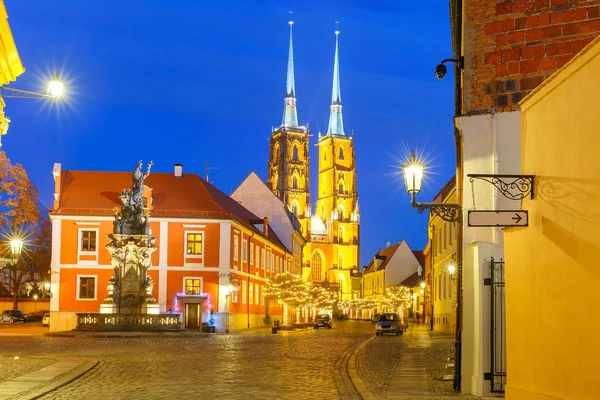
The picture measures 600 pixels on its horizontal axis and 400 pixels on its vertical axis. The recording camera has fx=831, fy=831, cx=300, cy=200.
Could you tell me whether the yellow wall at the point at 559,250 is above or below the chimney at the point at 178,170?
below

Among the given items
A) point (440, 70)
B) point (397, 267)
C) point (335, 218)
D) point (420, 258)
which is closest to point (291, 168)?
point (335, 218)

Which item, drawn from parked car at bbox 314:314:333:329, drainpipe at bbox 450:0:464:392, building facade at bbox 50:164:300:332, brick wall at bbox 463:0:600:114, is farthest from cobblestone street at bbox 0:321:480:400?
parked car at bbox 314:314:333:329

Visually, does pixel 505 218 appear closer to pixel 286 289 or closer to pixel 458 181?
pixel 458 181

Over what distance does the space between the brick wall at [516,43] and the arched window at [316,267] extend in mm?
136381

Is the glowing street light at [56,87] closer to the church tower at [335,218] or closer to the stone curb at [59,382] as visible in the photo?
the stone curb at [59,382]

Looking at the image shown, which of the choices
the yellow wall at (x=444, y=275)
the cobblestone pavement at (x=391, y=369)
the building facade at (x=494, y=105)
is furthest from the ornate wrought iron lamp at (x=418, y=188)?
the yellow wall at (x=444, y=275)

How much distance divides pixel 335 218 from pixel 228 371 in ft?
436

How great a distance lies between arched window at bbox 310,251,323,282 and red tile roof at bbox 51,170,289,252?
300 feet

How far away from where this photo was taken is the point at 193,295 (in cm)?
5209

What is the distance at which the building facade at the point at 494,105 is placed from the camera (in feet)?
46.1

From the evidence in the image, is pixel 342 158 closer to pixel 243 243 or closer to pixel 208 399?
pixel 243 243

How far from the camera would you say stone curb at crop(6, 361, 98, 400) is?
1436 centimetres

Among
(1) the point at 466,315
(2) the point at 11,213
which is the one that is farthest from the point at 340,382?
(2) the point at 11,213

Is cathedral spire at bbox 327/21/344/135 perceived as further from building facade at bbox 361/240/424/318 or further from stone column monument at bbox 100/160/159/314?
stone column monument at bbox 100/160/159/314
